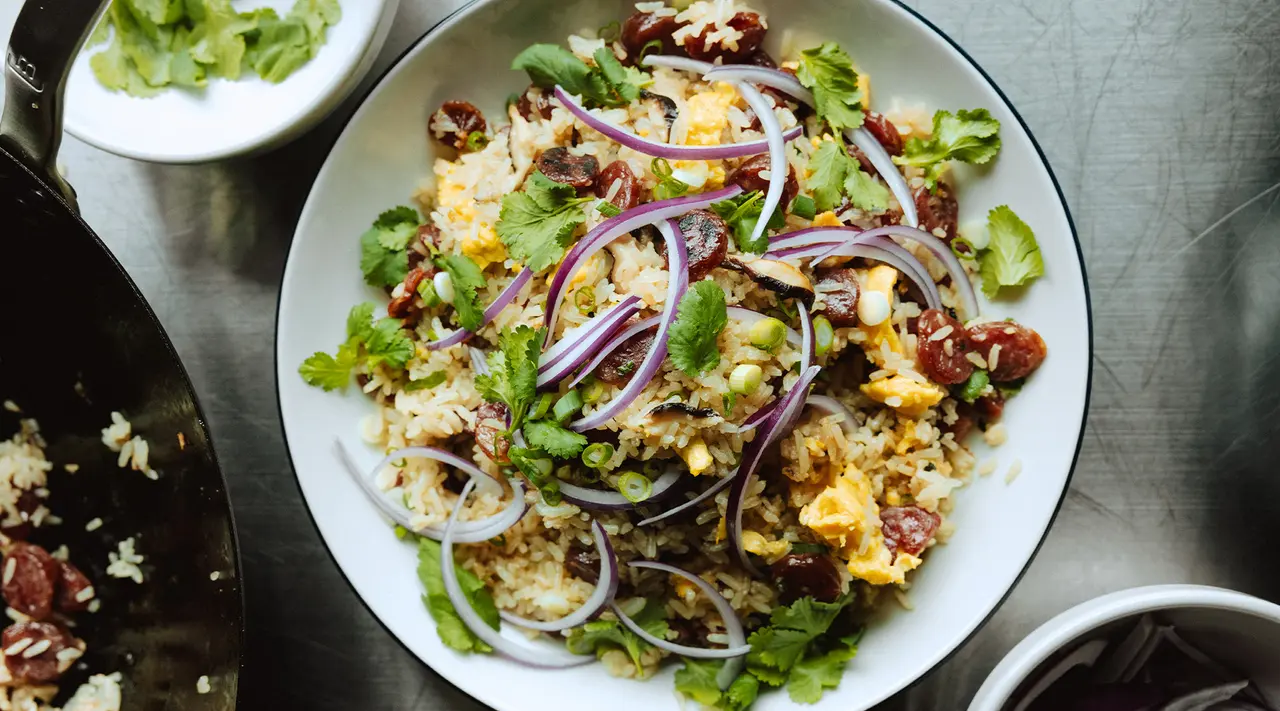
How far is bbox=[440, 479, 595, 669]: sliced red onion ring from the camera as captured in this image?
7.32 feet

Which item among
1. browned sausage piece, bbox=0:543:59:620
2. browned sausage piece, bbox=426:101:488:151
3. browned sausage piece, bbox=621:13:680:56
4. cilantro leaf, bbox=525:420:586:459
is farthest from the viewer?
browned sausage piece, bbox=0:543:59:620

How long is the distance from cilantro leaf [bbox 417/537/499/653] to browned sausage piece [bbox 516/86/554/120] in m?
1.05

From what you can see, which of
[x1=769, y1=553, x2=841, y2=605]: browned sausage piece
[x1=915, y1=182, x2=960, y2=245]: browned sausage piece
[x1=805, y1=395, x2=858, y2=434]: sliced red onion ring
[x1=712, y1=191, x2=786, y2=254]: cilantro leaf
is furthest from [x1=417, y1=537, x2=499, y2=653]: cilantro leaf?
[x1=915, y1=182, x2=960, y2=245]: browned sausage piece

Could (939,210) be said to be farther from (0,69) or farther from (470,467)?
(0,69)

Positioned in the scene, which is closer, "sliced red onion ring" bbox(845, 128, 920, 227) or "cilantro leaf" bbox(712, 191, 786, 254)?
"cilantro leaf" bbox(712, 191, 786, 254)

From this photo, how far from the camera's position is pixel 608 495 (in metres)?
2.07

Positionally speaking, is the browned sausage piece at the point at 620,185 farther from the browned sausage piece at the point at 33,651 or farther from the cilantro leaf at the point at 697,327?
the browned sausage piece at the point at 33,651

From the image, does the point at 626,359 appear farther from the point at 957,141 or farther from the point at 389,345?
the point at 957,141

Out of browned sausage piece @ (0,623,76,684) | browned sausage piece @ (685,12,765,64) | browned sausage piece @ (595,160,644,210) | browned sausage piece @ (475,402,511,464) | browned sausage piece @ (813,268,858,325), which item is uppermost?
browned sausage piece @ (685,12,765,64)

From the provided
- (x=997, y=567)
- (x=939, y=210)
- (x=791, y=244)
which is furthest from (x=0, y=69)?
(x=997, y=567)

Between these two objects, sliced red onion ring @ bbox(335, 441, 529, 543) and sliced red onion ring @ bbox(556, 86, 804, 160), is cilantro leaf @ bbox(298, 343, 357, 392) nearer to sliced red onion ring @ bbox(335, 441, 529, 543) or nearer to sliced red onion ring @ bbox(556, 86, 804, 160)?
sliced red onion ring @ bbox(335, 441, 529, 543)

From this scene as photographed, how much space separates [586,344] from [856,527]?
0.68 m

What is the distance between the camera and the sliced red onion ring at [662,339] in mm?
1945

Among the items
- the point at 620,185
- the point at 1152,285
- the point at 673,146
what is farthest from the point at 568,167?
the point at 1152,285
